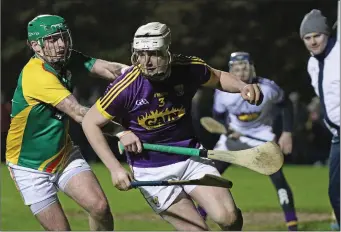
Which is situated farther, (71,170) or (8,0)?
(8,0)

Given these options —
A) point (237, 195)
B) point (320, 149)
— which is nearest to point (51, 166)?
point (237, 195)

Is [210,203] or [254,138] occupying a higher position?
[210,203]

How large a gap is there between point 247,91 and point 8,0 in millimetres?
17885

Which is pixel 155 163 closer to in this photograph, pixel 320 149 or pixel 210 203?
pixel 210 203

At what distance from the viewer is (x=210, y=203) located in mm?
6883

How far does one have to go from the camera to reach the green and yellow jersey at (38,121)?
282 inches

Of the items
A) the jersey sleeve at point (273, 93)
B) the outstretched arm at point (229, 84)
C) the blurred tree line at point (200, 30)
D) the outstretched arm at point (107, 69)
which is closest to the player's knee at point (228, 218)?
the outstretched arm at point (229, 84)

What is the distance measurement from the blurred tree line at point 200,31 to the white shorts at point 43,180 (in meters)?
16.5

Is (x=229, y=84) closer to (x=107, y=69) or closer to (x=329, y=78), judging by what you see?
(x=107, y=69)

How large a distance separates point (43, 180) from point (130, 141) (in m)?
0.94

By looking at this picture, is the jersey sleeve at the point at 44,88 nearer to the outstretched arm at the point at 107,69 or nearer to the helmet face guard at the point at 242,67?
the outstretched arm at the point at 107,69

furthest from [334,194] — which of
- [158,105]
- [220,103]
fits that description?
[158,105]

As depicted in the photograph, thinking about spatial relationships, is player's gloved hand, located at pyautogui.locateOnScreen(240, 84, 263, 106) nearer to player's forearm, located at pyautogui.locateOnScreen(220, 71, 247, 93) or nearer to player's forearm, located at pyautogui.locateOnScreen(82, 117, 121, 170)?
player's forearm, located at pyautogui.locateOnScreen(220, 71, 247, 93)

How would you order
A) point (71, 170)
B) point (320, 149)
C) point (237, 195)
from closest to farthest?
1. point (71, 170)
2. point (237, 195)
3. point (320, 149)
